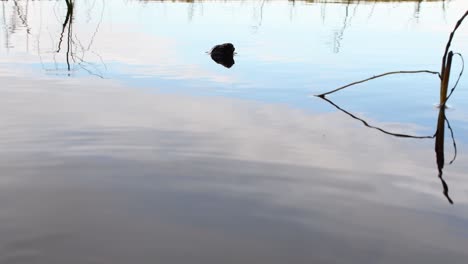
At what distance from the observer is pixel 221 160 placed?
10.5 feet

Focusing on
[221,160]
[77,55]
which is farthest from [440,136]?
[77,55]

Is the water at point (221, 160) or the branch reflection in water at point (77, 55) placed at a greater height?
the branch reflection in water at point (77, 55)

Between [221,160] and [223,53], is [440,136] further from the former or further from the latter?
[223,53]

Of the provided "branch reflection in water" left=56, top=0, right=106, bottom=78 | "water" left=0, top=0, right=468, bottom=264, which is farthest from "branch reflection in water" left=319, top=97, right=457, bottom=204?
"branch reflection in water" left=56, top=0, right=106, bottom=78

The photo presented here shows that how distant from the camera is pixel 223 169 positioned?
120 inches

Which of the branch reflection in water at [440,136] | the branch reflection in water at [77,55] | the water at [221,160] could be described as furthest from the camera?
the branch reflection in water at [77,55]

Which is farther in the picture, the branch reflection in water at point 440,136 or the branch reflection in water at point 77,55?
the branch reflection in water at point 77,55

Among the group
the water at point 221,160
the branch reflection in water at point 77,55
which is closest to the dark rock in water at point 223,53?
the water at point 221,160

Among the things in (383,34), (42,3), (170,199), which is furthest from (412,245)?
(42,3)

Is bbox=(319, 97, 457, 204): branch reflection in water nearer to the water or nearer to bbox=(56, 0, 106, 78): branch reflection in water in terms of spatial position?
the water

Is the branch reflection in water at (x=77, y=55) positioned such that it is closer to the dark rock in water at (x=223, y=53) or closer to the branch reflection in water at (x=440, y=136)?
the dark rock in water at (x=223, y=53)

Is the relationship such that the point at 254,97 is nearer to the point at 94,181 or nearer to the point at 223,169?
the point at 223,169

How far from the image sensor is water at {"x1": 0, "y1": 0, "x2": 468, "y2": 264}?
2.20 metres

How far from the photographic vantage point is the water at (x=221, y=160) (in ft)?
7.20
